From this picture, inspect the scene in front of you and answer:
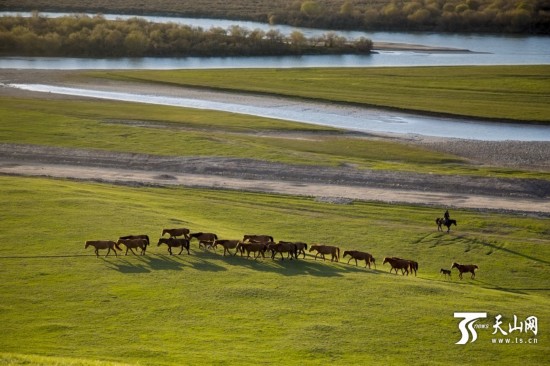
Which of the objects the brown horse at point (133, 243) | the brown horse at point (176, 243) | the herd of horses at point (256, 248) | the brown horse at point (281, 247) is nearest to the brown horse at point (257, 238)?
the herd of horses at point (256, 248)

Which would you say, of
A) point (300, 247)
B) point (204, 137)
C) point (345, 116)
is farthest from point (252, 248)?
point (345, 116)

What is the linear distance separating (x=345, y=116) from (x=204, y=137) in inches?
592

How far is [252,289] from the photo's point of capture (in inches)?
1057

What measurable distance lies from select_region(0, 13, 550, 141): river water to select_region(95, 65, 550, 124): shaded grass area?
2834mm

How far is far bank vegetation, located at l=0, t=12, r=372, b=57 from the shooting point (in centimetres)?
9862

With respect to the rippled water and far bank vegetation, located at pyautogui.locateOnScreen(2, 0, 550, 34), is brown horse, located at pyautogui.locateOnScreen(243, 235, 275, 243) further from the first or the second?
far bank vegetation, located at pyautogui.locateOnScreen(2, 0, 550, 34)

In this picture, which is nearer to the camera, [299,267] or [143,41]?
[299,267]

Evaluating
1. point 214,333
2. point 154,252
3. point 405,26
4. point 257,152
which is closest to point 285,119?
Answer: point 257,152

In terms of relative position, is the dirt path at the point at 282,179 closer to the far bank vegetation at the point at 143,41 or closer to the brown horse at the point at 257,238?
the brown horse at the point at 257,238

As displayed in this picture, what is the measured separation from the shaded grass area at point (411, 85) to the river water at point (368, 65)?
2834mm

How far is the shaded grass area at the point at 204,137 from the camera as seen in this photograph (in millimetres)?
51844

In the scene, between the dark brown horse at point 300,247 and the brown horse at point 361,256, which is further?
the brown horse at point 361,256

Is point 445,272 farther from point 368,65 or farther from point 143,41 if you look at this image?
point 143,41

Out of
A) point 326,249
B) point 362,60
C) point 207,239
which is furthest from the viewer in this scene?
point 362,60
